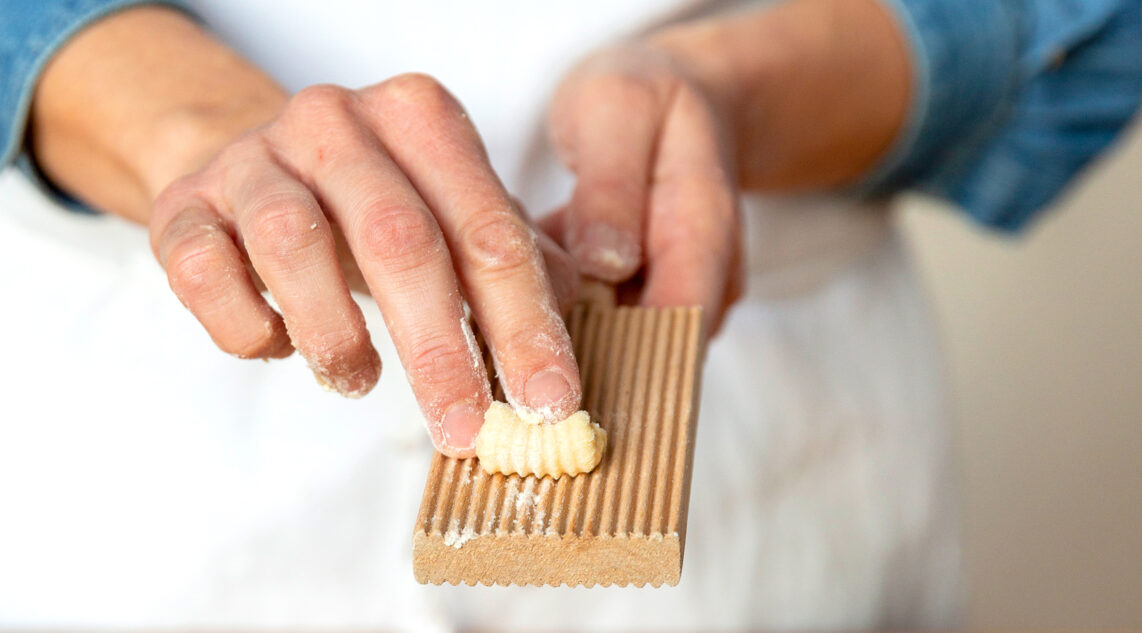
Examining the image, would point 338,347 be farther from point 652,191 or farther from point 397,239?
point 652,191

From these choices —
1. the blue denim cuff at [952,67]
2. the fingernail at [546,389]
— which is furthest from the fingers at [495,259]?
the blue denim cuff at [952,67]

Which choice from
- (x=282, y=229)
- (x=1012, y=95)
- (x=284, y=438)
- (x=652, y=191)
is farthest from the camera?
(x=1012, y=95)

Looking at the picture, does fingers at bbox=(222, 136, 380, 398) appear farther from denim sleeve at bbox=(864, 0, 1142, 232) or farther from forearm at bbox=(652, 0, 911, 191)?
denim sleeve at bbox=(864, 0, 1142, 232)

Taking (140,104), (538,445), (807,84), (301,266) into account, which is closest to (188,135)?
(140,104)

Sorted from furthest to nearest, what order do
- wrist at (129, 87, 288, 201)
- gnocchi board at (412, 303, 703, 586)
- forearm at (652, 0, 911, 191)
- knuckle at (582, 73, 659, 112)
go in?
1. forearm at (652, 0, 911, 191)
2. knuckle at (582, 73, 659, 112)
3. wrist at (129, 87, 288, 201)
4. gnocchi board at (412, 303, 703, 586)

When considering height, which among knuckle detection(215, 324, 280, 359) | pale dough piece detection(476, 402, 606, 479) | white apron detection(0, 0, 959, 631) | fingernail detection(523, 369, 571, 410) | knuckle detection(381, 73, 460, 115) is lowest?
white apron detection(0, 0, 959, 631)

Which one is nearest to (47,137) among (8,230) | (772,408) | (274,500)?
(8,230)

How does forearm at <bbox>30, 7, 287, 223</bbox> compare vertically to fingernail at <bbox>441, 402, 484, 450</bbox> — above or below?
above

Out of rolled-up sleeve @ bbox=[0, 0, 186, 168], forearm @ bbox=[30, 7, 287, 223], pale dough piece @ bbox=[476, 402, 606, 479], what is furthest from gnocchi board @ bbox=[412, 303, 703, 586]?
rolled-up sleeve @ bbox=[0, 0, 186, 168]
